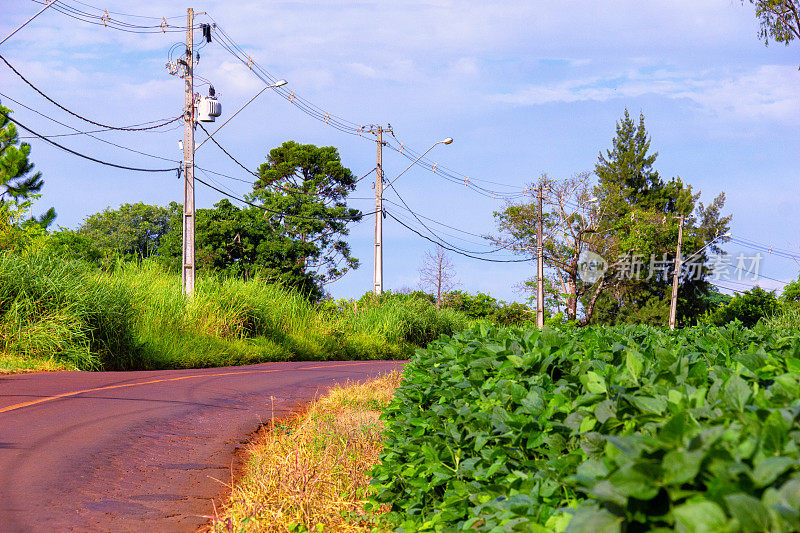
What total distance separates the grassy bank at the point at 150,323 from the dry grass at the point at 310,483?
28.2 ft

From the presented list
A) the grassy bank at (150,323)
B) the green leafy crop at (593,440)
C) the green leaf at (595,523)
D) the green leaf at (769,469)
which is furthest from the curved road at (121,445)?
the green leaf at (769,469)

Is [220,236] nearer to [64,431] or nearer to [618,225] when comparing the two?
[618,225]

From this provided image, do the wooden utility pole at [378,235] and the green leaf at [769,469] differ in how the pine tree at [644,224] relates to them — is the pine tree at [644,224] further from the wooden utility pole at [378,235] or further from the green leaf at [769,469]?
the green leaf at [769,469]

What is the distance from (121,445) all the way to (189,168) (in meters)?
17.0

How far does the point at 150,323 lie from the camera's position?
1875 centimetres

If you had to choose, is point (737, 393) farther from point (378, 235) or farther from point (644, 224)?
point (644, 224)

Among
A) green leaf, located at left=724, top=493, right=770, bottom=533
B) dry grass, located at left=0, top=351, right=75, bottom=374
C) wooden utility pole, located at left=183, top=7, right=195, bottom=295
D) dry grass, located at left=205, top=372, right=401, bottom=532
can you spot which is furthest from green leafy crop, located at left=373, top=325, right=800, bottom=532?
wooden utility pole, located at left=183, top=7, right=195, bottom=295

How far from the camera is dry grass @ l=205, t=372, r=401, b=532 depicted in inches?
199

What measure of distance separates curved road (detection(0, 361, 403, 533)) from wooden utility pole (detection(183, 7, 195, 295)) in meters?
9.26

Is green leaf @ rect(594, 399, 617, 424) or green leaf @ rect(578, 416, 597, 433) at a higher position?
green leaf @ rect(594, 399, 617, 424)

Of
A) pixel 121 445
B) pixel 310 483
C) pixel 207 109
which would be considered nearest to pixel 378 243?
pixel 207 109

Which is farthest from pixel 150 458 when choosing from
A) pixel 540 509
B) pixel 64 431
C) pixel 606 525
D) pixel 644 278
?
pixel 644 278

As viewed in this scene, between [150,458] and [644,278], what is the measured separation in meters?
59.0

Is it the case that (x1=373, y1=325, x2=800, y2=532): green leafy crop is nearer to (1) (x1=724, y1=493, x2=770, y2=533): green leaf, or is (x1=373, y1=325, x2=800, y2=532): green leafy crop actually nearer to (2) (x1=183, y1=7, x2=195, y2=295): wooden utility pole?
(1) (x1=724, y1=493, x2=770, y2=533): green leaf
